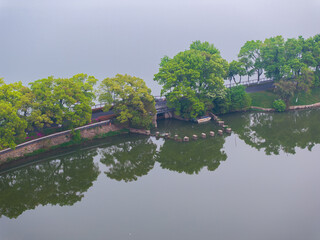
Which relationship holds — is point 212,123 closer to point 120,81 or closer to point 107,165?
point 120,81

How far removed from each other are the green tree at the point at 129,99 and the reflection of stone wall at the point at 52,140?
3381 mm

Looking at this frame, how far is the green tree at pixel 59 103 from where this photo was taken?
50.8 meters

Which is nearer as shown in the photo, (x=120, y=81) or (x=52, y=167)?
(x=52, y=167)

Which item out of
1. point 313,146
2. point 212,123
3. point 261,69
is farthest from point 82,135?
point 261,69

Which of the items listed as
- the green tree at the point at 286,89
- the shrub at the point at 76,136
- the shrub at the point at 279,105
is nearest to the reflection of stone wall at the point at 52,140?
the shrub at the point at 76,136

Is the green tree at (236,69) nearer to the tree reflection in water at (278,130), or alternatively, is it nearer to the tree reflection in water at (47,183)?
the tree reflection in water at (278,130)

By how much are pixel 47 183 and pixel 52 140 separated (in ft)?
36.3

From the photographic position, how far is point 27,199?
39844 mm

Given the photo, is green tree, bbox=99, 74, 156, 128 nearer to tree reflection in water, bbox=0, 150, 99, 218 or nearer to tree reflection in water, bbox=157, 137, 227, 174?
tree reflection in water, bbox=157, 137, 227, 174

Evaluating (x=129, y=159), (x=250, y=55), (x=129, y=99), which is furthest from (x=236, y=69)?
(x=129, y=159)

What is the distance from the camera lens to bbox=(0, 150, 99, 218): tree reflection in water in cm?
3903

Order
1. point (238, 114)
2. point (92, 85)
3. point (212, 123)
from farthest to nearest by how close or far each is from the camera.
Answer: point (238, 114)
point (212, 123)
point (92, 85)

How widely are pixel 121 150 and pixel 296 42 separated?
5070cm

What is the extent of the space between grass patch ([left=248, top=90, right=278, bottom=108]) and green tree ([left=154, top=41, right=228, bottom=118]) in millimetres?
11294
